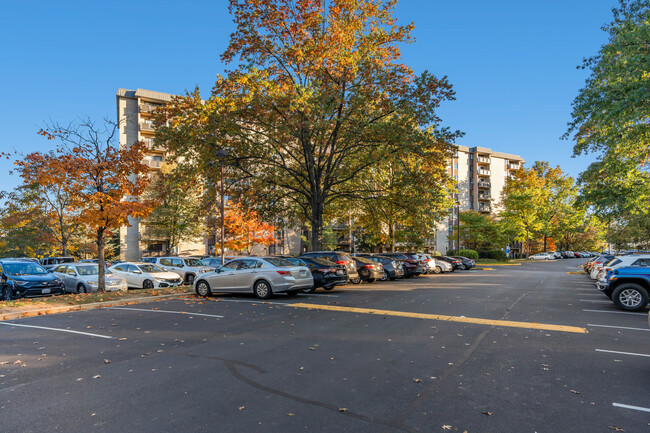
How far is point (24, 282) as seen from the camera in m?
14.7

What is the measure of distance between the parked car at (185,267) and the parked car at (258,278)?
7065 mm

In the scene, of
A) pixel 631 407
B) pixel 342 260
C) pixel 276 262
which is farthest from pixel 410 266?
A: pixel 631 407

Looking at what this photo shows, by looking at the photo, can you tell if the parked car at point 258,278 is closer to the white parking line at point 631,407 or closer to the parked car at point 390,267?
the white parking line at point 631,407

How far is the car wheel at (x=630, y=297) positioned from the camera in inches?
446

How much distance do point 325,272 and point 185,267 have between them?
997 cm

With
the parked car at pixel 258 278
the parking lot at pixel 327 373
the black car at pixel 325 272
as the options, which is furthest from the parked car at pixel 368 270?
the parking lot at pixel 327 373

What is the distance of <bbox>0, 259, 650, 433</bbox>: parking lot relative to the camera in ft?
13.1

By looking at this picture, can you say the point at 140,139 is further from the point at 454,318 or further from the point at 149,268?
the point at 454,318

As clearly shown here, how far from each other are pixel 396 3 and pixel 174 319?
22.7 m

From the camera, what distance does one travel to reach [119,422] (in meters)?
3.91

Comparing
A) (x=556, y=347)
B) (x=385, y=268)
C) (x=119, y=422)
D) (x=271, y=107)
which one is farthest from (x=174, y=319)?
(x=385, y=268)

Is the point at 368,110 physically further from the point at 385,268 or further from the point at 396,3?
the point at 385,268

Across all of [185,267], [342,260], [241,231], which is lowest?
[185,267]

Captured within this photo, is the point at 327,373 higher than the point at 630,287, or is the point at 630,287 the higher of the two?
the point at 630,287
